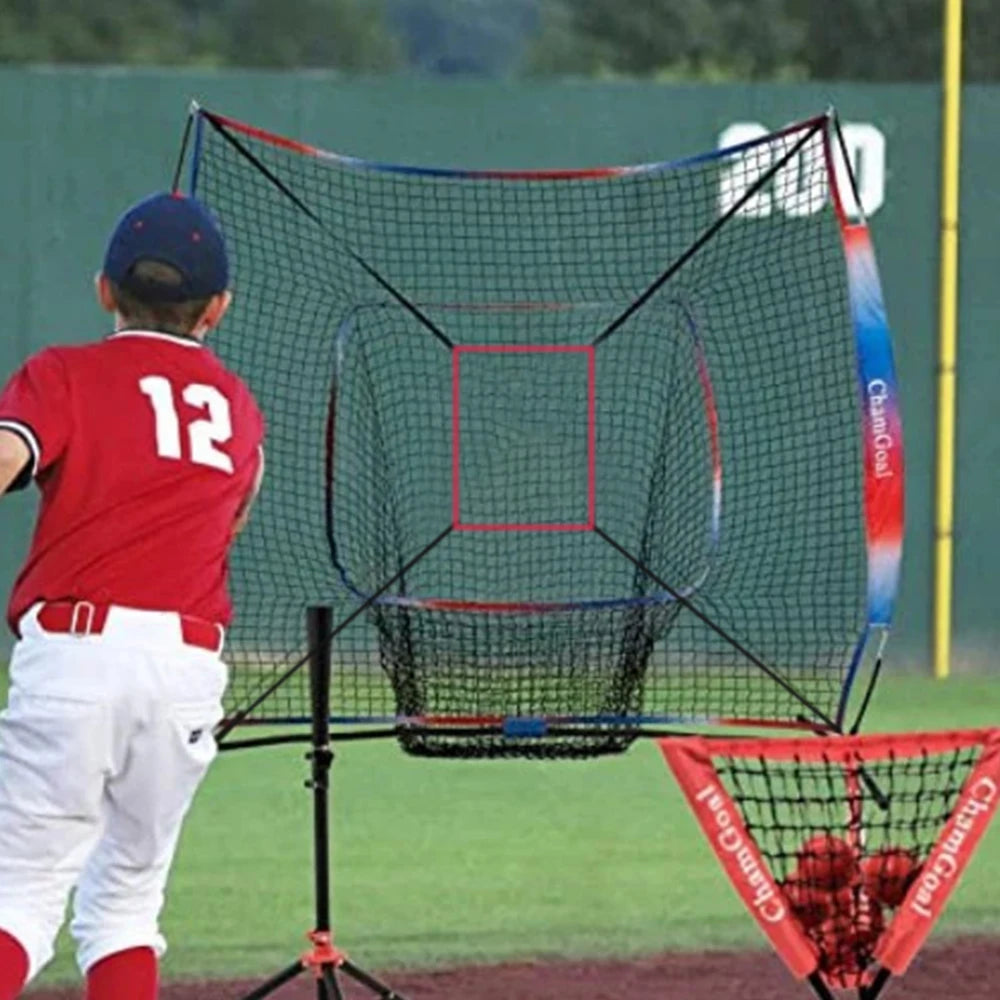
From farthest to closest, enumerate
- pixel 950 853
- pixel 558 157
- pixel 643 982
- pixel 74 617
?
pixel 558 157 → pixel 643 982 → pixel 950 853 → pixel 74 617

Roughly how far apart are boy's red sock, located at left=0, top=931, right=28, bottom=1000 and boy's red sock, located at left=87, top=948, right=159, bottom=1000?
7.8 inches

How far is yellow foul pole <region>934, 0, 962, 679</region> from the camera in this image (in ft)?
44.7

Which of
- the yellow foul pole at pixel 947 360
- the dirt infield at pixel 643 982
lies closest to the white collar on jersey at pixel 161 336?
the dirt infield at pixel 643 982

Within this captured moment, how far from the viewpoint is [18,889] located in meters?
5.65

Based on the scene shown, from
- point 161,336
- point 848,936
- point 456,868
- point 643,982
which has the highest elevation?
point 161,336

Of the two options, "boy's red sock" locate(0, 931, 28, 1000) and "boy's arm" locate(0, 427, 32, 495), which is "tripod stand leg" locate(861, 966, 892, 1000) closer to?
"boy's red sock" locate(0, 931, 28, 1000)

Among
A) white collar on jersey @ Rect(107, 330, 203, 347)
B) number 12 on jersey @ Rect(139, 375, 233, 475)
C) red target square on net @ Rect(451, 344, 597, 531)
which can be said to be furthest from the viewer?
red target square on net @ Rect(451, 344, 597, 531)

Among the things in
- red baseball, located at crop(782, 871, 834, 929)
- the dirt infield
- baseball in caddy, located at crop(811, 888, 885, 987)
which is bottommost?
the dirt infield

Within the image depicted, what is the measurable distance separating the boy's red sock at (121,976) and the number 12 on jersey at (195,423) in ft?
2.99

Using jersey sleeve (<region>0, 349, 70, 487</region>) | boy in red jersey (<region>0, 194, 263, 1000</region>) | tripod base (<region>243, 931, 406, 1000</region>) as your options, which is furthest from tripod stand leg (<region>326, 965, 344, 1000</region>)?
jersey sleeve (<region>0, 349, 70, 487</region>)

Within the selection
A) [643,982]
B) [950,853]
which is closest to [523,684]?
[643,982]

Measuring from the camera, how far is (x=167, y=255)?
5809mm

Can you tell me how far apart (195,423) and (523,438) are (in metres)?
6.46

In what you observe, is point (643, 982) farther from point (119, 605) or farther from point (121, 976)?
point (119, 605)
